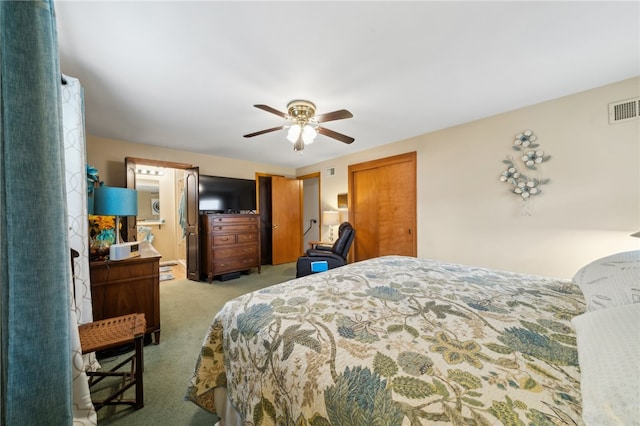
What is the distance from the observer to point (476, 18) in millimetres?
1350

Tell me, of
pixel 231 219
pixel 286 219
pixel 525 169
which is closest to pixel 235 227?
pixel 231 219

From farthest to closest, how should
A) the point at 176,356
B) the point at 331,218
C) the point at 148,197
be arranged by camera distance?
the point at 148,197
the point at 331,218
the point at 176,356

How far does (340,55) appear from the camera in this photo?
164cm

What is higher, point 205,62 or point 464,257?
point 205,62

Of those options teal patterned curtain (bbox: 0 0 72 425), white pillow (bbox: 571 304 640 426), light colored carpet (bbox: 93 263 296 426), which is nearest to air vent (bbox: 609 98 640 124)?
white pillow (bbox: 571 304 640 426)

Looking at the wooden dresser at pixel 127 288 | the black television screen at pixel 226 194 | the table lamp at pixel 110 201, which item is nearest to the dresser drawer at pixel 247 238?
→ the black television screen at pixel 226 194

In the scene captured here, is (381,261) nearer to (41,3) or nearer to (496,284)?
(496,284)

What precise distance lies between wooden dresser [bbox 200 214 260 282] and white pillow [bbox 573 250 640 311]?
420 centimetres

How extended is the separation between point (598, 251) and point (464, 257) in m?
1.13

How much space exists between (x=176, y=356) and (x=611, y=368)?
249cm

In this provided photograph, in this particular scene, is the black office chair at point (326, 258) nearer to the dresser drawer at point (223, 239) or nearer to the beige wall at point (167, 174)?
the dresser drawer at point (223, 239)

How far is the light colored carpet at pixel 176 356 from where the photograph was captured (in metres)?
1.33

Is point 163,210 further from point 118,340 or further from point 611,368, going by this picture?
point 611,368

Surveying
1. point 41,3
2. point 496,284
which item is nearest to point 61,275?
point 41,3
